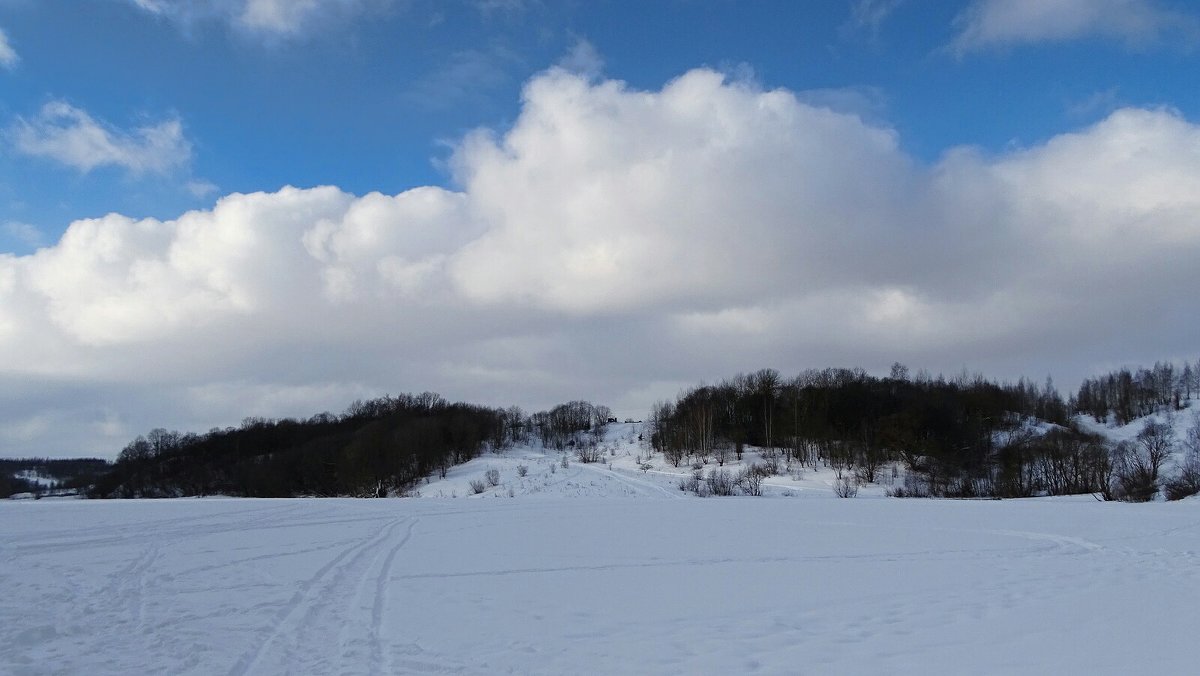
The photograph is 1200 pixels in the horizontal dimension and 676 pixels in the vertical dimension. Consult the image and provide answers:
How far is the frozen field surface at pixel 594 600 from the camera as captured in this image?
818cm

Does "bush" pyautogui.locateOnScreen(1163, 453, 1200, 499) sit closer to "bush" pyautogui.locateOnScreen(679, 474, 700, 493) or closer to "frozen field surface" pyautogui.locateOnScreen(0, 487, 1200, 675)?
"frozen field surface" pyautogui.locateOnScreen(0, 487, 1200, 675)

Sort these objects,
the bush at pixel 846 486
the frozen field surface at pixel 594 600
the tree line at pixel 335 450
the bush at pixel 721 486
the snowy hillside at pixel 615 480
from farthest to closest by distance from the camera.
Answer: the tree line at pixel 335 450 → the snowy hillside at pixel 615 480 → the bush at pixel 846 486 → the bush at pixel 721 486 → the frozen field surface at pixel 594 600

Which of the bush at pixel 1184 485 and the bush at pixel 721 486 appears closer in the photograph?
the bush at pixel 1184 485

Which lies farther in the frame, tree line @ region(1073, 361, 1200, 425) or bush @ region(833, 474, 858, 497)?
tree line @ region(1073, 361, 1200, 425)

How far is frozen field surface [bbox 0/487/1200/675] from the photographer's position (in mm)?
8180

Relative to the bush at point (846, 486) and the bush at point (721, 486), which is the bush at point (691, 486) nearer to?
the bush at point (721, 486)

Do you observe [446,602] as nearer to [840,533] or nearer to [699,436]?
[840,533]

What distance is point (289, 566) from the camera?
1445 cm

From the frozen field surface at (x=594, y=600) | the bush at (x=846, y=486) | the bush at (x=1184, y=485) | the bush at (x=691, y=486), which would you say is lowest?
the bush at (x=846, y=486)

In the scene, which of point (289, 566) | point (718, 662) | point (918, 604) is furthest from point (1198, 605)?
point (289, 566)

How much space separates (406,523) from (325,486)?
70323 millimetres

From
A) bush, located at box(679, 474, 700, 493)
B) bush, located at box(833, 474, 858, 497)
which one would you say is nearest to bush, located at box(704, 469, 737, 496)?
bush, located at box(679, 474, 700, 493)

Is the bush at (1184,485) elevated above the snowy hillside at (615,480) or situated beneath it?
elevated above

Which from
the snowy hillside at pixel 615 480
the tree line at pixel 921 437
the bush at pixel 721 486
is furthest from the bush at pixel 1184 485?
the bush at pixel 721 486
